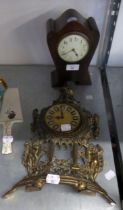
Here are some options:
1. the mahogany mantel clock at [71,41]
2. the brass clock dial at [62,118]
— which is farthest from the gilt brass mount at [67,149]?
the mahogany mantel clock at [71,41]

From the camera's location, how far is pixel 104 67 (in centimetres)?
129

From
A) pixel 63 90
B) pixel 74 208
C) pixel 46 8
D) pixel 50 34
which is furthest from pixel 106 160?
pixel 46 8

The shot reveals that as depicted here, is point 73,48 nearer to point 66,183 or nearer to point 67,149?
point 67,149

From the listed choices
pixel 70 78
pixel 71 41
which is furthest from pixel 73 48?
pixel 70 78

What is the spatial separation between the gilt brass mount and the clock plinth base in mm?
98

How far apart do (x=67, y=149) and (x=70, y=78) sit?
0.31 meters

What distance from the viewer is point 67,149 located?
0.95 m

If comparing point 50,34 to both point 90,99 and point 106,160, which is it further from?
point 106,160

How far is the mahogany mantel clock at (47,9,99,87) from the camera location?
3.16 ft

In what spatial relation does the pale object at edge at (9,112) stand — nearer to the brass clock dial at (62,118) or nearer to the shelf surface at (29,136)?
the shelf surface at (29,136)

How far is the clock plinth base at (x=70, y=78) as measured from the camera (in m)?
1.12

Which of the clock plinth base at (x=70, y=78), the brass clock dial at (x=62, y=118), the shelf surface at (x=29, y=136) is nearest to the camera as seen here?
the shelf surface at (x=29, y=136)

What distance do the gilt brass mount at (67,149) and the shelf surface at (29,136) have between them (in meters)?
0.02

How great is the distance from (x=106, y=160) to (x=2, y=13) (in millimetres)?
666
